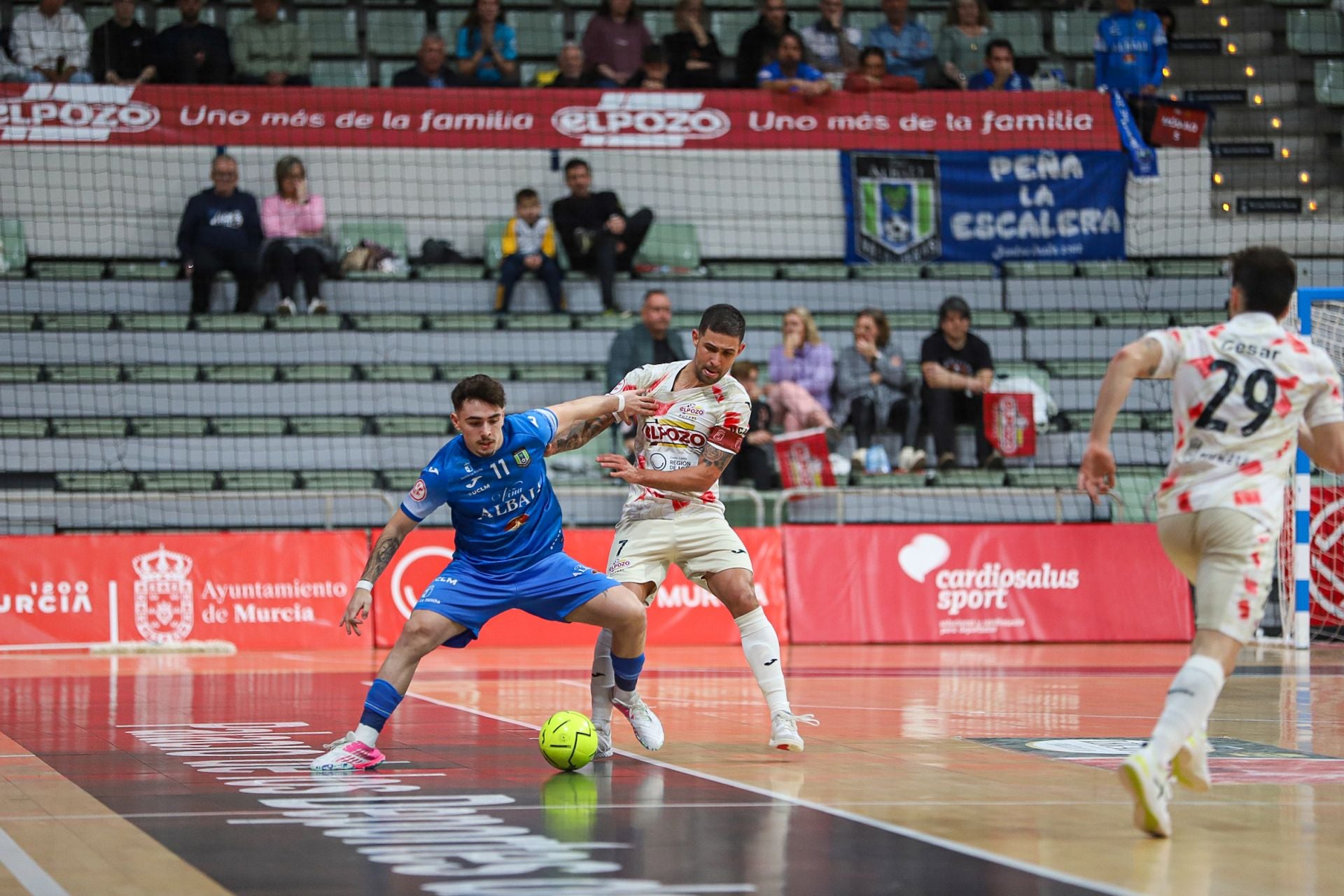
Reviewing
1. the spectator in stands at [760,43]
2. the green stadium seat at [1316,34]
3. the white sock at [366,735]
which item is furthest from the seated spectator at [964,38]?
the white sock at [366,735]

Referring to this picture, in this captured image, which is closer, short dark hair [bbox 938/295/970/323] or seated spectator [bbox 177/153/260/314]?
short dark hair [bbox 938/295/970/323]

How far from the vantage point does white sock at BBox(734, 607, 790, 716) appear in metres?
8.05

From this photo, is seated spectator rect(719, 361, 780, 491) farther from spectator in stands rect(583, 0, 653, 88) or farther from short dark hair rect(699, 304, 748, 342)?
short dark hair rect(699, 304, 748, 342)

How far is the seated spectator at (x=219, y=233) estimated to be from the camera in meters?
17.7

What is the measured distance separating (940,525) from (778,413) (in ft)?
6.75

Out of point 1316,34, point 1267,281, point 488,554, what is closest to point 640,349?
point 488,554

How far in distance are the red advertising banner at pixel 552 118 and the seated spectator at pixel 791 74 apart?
16 cm

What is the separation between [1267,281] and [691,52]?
14173 mm

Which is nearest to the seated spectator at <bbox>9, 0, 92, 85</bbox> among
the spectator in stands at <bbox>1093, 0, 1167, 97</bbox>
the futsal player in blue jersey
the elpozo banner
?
the elpozo banner

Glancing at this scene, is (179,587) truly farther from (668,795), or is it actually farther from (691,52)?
(668,795)

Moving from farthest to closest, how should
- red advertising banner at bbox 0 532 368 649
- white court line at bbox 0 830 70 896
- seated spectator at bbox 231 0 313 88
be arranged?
seated spectator at bbox 231 0 313 88 → red advertising banner at bbox 0 532 368 649 → white court line at bbox 0 830 70 896

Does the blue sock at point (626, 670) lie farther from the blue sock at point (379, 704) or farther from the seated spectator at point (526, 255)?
the seated spectator at point (526, 255)

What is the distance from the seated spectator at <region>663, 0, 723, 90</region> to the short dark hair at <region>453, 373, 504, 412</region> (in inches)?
492

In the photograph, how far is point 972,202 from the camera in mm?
19766
